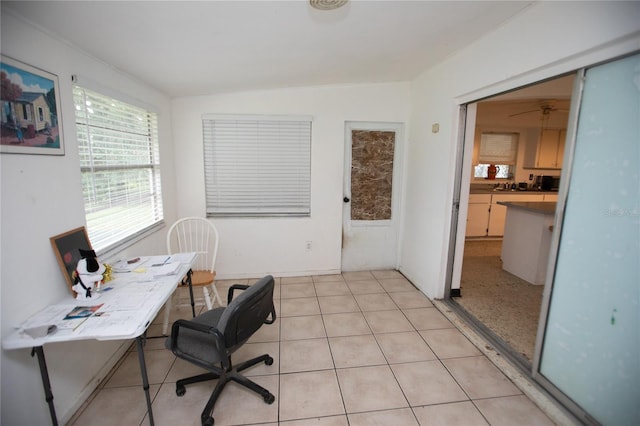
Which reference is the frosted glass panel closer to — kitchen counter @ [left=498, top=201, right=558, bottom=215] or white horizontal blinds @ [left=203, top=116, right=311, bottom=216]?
kitchen counter @ [left=498, top=201, right=558, bottom=215]

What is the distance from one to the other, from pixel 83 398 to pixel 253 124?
114 inches

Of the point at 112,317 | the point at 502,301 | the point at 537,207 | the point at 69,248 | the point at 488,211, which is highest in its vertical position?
the point at 537,207

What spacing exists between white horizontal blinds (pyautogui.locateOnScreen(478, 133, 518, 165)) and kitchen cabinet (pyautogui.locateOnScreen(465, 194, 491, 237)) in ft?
2.53

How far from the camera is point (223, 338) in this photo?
155 cm

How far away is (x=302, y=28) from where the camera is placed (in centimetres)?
188

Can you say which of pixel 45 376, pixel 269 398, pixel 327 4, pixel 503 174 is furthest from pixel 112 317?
pixel 503 174

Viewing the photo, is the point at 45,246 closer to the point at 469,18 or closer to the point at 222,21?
the point at 222,21

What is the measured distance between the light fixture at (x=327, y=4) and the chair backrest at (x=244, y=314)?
1554 millimetres

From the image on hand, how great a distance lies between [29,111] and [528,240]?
476 centimetres

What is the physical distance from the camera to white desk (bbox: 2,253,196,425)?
1.36 metres

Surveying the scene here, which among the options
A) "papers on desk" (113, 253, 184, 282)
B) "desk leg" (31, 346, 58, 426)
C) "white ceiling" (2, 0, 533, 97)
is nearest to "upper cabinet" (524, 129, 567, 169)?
"white ceiling" (2, 0, 533, 97)

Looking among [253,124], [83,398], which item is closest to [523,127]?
[253,124]

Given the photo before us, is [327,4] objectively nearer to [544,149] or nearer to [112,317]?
[112,317]

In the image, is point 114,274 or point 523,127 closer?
point 114,274
